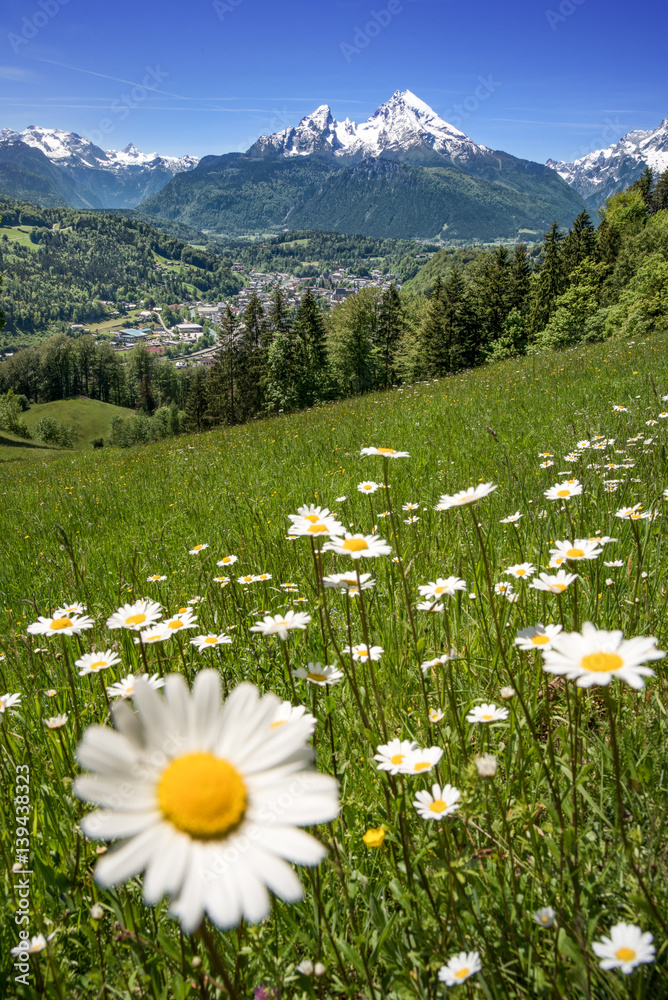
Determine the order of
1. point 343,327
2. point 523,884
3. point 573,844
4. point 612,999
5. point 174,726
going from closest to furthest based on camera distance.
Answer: point 174,726 → point 612,999 → point 573,844 → point 523,884 → point 343,327

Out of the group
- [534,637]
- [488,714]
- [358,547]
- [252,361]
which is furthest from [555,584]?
[252,361]

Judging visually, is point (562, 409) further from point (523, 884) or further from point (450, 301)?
point (450, 301)

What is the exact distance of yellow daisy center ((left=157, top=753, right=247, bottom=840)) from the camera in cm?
62

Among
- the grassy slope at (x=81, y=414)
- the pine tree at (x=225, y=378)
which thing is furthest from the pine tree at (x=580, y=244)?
the grassy slope at (x=81, y=414)

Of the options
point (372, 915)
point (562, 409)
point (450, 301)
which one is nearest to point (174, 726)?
point (372, 915)

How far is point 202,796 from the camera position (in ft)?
2.08

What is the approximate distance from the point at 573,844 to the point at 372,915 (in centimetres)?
51

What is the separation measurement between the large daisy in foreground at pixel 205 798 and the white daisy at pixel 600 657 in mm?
503

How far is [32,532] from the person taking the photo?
6605 mm

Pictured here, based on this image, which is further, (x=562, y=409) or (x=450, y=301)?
(x=450, y=301)

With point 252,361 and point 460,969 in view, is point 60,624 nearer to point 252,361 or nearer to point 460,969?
point 460,969

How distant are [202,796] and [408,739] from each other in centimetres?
152

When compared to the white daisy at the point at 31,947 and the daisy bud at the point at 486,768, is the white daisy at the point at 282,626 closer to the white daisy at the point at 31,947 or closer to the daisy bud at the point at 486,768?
the daisy bud at the point at 486,768

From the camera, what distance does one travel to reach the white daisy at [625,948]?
37.1 inches
